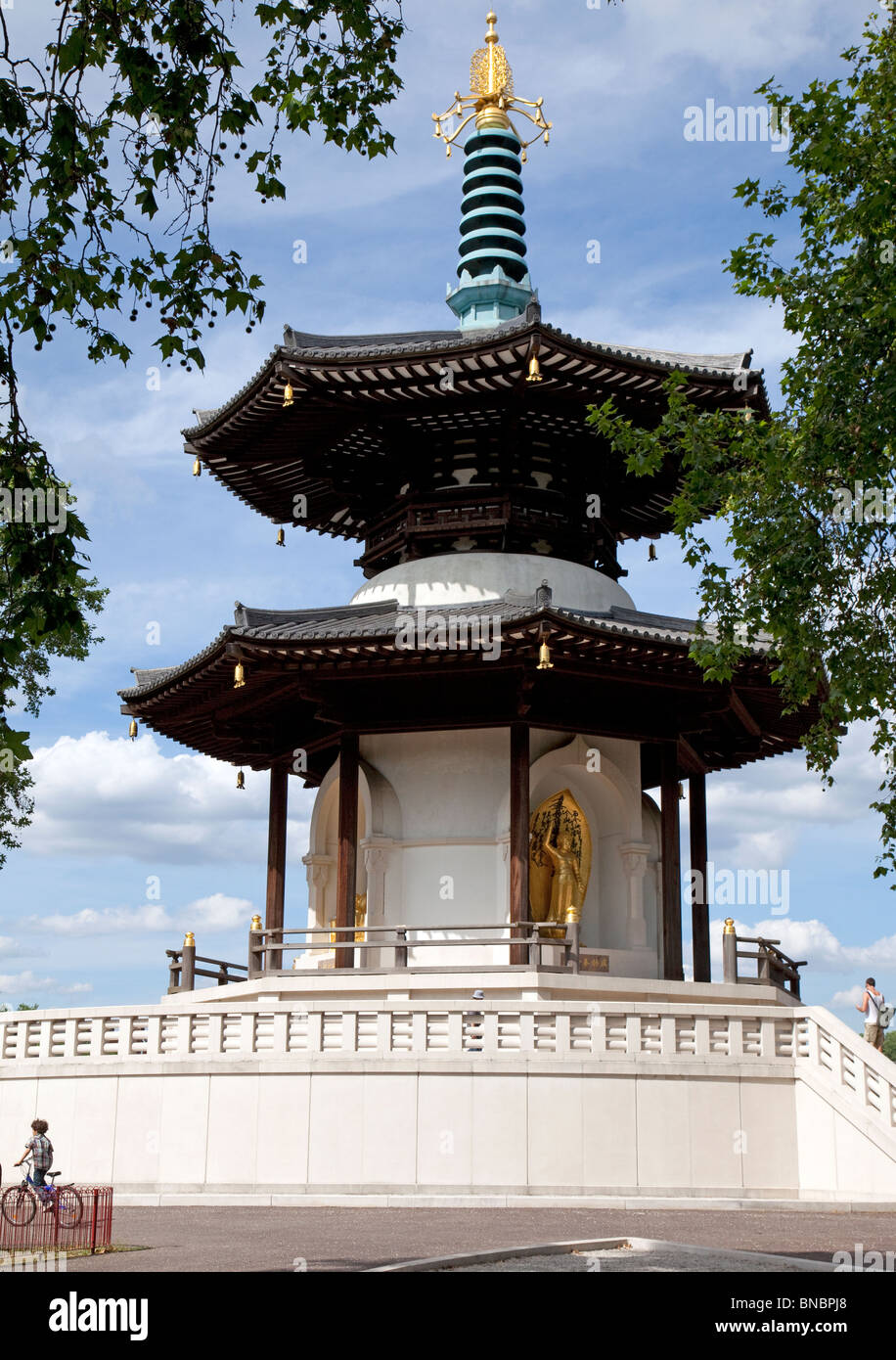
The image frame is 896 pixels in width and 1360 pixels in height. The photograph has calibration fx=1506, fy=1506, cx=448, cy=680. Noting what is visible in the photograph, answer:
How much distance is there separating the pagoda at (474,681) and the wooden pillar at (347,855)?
0.04 metres

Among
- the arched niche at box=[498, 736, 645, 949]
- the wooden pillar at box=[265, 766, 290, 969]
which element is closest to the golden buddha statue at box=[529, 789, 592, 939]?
the arched niche at box=[498, 736, 645, 949]

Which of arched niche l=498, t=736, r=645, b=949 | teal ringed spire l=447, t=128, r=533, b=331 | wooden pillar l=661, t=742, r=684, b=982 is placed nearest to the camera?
wooden pillar l=661, t=742, r=684, b=982

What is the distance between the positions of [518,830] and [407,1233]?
31.2 ft

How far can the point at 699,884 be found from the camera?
89.9 ft

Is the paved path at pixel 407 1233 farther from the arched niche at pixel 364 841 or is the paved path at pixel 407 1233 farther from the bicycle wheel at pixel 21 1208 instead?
the arched niche at pixel 364 841

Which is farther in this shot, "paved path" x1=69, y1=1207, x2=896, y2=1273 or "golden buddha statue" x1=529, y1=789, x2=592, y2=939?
"golden buddha statue" x1=529, y1=789, x2=592, y2=939

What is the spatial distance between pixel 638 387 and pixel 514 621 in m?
5.24

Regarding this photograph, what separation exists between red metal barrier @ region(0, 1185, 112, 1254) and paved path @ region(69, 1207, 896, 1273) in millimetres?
405

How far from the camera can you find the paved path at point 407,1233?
483 inches

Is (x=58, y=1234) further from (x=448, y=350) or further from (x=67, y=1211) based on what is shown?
(x=448, y=350)

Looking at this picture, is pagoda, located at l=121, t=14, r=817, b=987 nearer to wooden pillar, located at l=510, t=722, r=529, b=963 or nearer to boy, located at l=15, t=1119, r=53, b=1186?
wooden pillar, located at l=510, t=722, r=529, b=963

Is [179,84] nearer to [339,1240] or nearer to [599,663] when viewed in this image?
[339,1240]

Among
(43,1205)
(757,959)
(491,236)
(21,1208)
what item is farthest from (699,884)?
(21,1208)

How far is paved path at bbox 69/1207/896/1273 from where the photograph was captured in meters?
12.3
